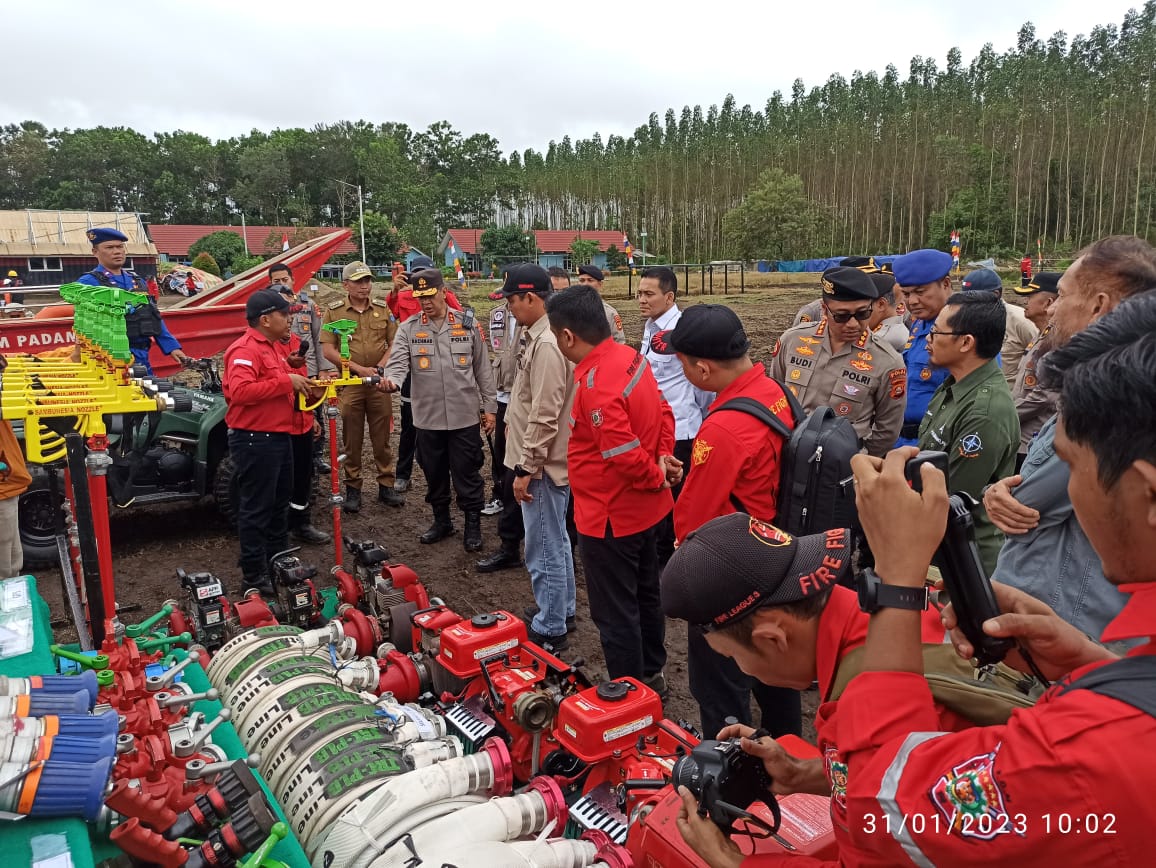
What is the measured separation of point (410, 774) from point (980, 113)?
56.0m

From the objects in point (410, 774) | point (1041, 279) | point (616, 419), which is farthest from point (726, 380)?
point (1041, 279)

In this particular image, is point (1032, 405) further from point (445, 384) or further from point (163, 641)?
point (163, 641)

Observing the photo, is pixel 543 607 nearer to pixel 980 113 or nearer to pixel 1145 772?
pixel 1145 772

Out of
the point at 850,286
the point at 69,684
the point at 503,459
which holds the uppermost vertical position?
the point at 850,286

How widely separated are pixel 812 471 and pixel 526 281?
8.66ft

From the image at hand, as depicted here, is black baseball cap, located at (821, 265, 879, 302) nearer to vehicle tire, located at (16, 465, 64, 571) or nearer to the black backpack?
the black backpack

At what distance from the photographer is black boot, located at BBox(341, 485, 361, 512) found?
21.7 ft

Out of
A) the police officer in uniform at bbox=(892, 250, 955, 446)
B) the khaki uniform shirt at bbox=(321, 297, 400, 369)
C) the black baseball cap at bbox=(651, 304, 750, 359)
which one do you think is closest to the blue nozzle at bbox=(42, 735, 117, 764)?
the black baseball cap at bbox=(651, 304, 750, 359)

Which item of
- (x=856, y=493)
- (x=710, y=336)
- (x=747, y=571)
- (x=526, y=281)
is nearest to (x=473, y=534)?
(x=526, y=281)

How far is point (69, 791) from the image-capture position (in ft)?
4.86

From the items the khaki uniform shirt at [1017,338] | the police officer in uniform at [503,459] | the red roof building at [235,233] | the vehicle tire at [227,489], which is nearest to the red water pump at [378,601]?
the police officer in uniform at [503,459]

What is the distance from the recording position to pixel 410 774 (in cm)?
204

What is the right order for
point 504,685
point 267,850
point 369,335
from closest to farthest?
point 267,850, point 504,685, point 369,335

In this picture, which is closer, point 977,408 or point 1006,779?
point 1006,779
